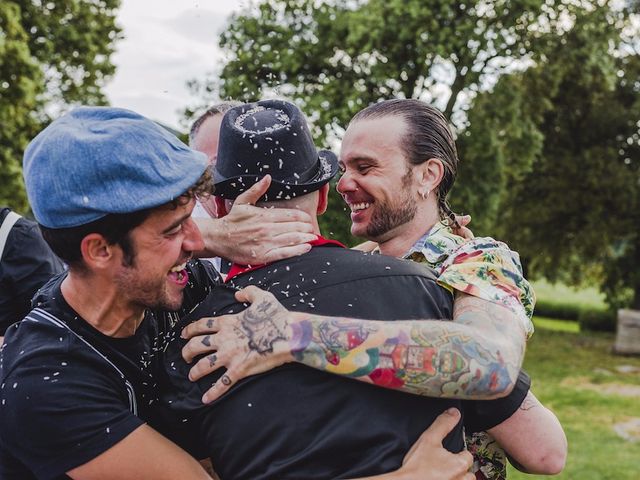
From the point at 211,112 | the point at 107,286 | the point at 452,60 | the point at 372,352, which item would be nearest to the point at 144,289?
the point at 107,286

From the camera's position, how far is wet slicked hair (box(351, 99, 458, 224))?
128 inches

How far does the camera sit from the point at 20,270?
4020 mm

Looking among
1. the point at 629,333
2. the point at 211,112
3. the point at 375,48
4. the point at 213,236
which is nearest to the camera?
the point at 213,236

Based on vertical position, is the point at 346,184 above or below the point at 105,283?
above

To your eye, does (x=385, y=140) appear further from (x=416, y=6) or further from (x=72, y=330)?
(x=416, y=6)

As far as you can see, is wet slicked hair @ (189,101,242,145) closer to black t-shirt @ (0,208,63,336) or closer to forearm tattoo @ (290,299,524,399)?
black t-shirt @ (0,208,63,336)

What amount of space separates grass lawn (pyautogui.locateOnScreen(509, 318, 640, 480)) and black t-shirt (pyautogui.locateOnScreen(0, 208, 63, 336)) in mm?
7419

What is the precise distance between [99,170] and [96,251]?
0.28 meters

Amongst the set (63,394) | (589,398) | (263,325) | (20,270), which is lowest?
(589,398)

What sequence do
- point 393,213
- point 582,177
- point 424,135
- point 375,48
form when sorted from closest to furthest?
point 393,213
point 424,135
point 375,48
point 582,177

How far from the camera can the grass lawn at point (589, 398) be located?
975cm

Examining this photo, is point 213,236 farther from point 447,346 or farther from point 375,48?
point 375,48

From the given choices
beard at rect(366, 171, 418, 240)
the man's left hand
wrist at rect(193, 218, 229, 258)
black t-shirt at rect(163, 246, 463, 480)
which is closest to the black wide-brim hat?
wrist at rect(193, 218, 229, 258)

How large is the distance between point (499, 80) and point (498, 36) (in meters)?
1.26
